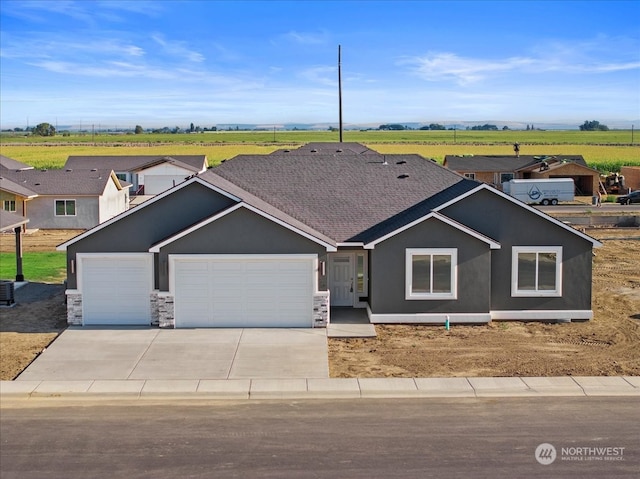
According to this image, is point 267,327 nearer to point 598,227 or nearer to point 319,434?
point 319,434

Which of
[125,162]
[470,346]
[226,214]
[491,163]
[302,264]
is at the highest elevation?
[125,162]

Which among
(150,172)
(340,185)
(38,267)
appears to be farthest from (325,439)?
(150,172)

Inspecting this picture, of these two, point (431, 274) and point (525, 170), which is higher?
point (525, 170)

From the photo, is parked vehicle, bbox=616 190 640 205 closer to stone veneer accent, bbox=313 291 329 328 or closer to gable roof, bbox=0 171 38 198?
gable roof, bbox=0 171 38 198

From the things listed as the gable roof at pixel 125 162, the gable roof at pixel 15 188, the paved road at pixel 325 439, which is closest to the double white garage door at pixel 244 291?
the paved road at pixel 325 439

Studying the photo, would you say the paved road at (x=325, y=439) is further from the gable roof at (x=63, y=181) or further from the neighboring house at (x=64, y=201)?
the gable roof at (x=63, y=181)

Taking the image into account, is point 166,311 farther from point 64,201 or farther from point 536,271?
point 64,201

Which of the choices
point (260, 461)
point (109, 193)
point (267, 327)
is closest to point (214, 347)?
point (267, 327)

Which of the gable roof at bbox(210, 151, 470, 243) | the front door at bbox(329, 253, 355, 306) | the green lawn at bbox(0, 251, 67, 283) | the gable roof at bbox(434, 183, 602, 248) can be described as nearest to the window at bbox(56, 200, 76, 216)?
the green lawn at bbox(0, 251, 67, 283)
